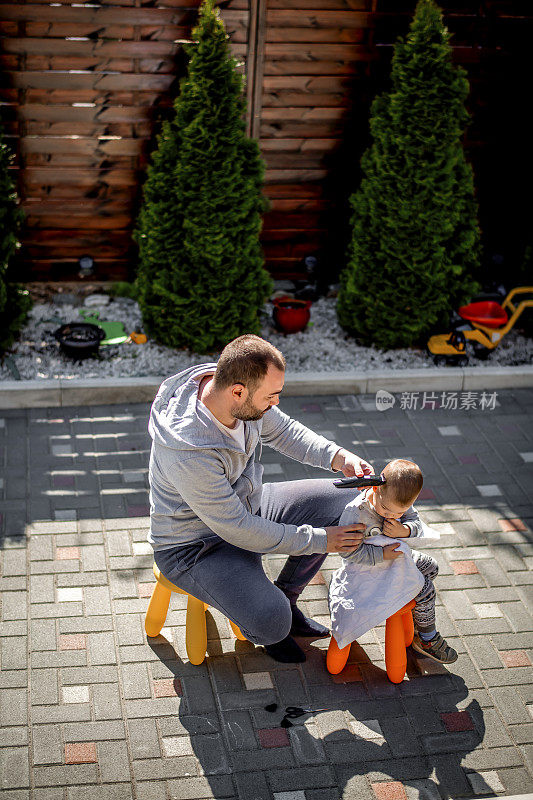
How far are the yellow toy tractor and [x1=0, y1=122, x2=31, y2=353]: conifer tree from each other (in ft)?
11.1

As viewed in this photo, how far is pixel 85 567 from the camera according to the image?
4.81m

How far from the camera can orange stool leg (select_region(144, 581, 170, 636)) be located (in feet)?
13.9

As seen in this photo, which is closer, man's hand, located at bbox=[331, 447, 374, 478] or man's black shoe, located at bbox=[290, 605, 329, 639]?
man's hand, located at bbox=[331, 447, 374, 478]

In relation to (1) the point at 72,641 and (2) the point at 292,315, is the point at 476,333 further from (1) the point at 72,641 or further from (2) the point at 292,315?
(1) the point at 72,641

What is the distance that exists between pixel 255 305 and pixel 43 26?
9.21 ft

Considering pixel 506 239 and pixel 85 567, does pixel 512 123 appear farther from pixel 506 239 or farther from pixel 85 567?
pixel 85 567

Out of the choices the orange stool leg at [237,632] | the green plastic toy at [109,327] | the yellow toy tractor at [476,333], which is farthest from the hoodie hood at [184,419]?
the yellow toy tractor at [476,333]

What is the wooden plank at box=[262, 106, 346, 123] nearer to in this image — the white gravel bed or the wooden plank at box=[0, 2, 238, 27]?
the wooden plank at box=[0, 2, 238, 27]

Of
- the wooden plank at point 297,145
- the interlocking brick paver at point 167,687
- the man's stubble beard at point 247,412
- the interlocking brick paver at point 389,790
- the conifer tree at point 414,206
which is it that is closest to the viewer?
the interlocking brick paver at point 389,790

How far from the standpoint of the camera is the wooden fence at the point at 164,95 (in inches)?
271

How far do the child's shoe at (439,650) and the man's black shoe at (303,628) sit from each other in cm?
52

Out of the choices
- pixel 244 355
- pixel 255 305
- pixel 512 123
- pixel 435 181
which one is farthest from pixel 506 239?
pixel 244 355

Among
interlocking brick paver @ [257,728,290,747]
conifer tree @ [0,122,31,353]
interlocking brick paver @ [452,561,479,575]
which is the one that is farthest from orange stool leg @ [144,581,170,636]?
conifer tree @ [0,122,31,353]

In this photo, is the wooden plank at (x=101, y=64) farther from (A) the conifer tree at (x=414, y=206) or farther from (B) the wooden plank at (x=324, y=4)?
(A) the conifer tree at (x=414, y=206)
